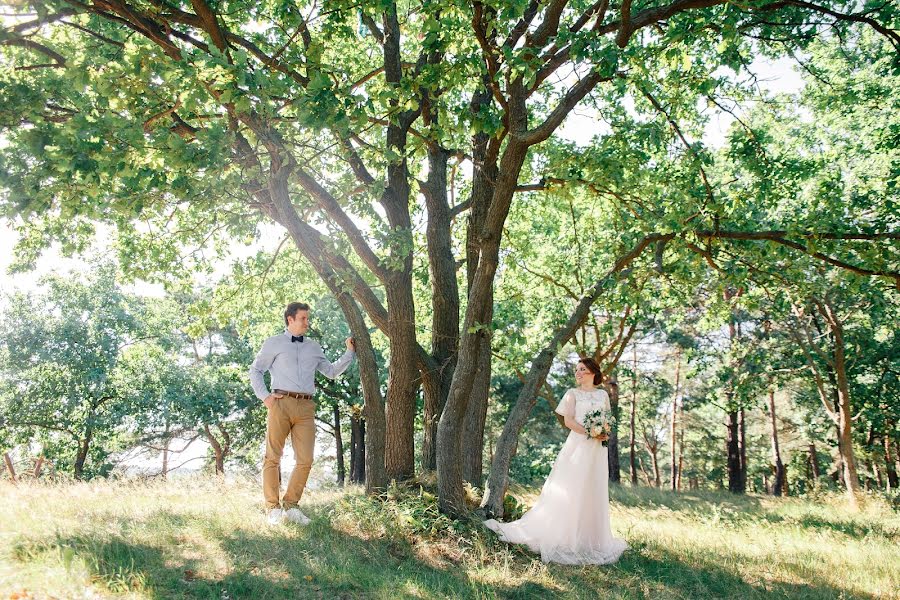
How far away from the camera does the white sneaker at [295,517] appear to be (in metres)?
6.90

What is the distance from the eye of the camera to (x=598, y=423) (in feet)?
24.3

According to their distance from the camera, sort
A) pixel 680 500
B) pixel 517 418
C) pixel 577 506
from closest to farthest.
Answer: pixel 577 506
pixel 517 418
pixel 680 500

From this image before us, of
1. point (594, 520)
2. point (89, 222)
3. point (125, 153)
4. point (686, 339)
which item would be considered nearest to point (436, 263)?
point (594, 520)

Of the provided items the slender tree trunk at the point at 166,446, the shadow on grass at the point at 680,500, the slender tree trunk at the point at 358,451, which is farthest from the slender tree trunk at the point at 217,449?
the shadow on grass at the point at 680,500

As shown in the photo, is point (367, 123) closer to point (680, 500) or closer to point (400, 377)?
point (400, 377)

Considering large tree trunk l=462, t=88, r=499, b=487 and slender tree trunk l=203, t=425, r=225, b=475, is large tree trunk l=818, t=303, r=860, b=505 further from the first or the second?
slender tree trunk l=203, t=425, r=225, b=475

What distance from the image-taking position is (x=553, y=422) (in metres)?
31.8

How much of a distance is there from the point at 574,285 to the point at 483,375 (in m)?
8.65

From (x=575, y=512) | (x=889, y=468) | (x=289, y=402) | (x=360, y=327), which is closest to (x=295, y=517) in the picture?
(x=289, y=402)

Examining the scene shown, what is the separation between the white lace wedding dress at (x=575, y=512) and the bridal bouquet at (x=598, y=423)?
0.18 meters

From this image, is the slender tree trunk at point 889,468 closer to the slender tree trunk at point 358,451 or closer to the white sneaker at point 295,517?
the slender tree trunk at point 358,451

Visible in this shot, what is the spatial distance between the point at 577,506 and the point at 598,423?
3.35ft

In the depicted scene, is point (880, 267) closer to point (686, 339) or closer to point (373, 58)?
point (373, 58)

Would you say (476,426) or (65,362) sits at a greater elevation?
(65,362)
